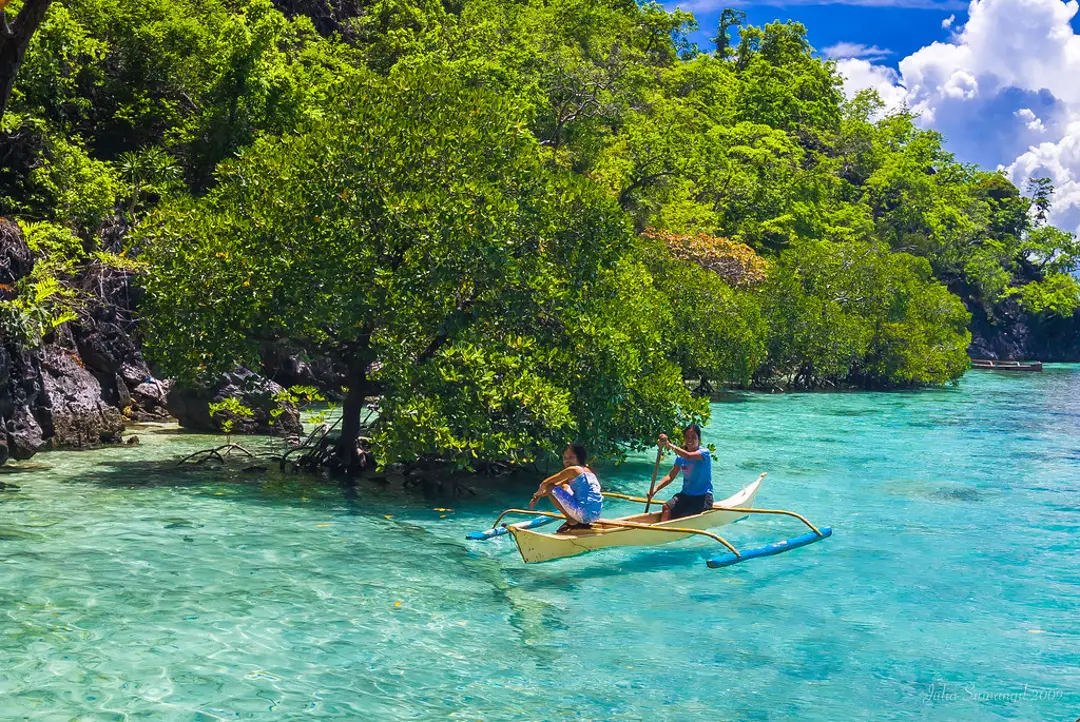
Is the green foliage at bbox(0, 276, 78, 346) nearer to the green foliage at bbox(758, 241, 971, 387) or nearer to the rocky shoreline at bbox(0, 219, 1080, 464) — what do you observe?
the rocky shoreline at bbox(0, 219, 1080, 464)

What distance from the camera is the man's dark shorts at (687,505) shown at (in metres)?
14.3

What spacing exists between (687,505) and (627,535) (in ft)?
5.94

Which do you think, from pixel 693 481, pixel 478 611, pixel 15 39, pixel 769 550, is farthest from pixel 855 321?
pixel 15 39

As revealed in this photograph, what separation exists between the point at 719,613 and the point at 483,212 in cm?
735

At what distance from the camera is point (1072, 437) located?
30516mm

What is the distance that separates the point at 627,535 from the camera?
12859 millimetres

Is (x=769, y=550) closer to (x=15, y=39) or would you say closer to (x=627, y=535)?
(x=627, y=535)

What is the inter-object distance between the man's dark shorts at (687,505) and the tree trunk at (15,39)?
959 centimetres

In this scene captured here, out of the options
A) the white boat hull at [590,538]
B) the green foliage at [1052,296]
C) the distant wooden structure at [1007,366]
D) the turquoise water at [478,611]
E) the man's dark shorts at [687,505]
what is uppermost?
the green foliage at [1052,296]

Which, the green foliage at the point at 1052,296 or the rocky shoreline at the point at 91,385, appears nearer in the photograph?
the rocky shoreline at the point at 91,385

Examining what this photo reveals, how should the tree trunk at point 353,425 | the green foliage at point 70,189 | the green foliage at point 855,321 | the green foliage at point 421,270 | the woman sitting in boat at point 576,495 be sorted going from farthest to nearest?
the green foliage at point 855,321
the green foliage at point 70,189
the tree trunk at point 353,425
the green foliage at point 421,270
the woman sitting in boat at point 576,495

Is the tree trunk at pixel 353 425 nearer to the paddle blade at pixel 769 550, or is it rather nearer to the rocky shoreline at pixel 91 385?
the rocky shoreline at pixel 91 385

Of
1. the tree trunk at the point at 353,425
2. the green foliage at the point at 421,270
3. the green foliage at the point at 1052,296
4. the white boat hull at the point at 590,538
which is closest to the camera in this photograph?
the white boat hull at the point at 590,538

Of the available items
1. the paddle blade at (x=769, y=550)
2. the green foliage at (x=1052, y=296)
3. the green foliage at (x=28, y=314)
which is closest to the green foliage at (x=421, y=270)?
the green foliage at (x=28, y=314)
